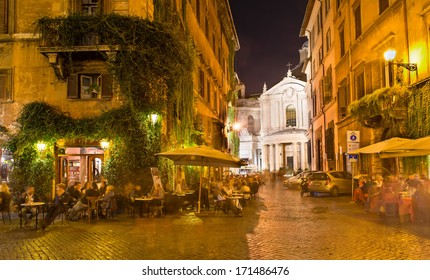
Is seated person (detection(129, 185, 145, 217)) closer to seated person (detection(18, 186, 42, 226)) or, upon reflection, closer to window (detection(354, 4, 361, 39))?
seated person (detection(18, 186, 42, 226))

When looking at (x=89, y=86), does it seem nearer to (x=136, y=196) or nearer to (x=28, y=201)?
(x=136, y=196)

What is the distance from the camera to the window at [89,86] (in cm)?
1698

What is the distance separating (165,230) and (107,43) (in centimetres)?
799

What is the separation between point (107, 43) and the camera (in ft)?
53.3

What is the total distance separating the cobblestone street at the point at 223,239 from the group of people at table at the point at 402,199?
0.43 meters

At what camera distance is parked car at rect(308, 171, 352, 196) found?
23.9 metres

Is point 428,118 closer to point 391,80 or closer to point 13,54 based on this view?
point 391,80

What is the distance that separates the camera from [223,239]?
999 cm

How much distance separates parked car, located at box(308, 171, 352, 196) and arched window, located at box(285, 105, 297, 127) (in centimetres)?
3893

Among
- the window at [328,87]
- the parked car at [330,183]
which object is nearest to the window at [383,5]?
the parked car at [330,183]

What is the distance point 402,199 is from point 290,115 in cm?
5099

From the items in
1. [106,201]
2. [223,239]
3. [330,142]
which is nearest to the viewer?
[223,239]

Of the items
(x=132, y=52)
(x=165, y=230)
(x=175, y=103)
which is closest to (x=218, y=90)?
(x=175, y=103)

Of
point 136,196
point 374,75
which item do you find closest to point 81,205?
point 136,196
